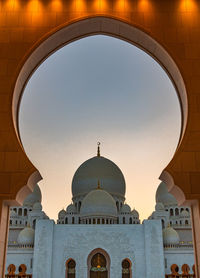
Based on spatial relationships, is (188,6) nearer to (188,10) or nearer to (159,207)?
(188,10)

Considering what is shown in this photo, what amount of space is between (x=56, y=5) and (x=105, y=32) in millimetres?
995

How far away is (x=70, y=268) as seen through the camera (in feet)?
80.7

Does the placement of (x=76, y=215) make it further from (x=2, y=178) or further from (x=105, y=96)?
(x=2, y=178)

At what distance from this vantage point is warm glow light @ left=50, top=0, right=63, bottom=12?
546 cm

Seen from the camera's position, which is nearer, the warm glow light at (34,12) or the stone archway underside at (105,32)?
the stone archway underside at (105,32)

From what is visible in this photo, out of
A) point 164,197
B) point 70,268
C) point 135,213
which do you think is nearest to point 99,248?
point 70,268

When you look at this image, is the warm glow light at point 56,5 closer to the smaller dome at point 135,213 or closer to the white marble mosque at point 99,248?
the white marble mosque at point 99,248

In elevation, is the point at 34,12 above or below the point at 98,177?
below

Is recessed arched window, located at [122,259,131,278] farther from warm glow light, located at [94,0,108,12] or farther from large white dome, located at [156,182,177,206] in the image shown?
warm glow light, located at [94,0,108,12]

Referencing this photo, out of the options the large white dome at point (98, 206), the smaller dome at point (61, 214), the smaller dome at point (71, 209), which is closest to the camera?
the large white dome at point (98, 206)

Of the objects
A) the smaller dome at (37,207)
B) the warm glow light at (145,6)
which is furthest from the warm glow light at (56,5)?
the smaller dome at (37,207)

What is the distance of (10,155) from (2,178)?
1.17 feet

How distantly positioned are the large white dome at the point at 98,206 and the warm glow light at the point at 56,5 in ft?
76.9

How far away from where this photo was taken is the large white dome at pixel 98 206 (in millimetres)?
27422
